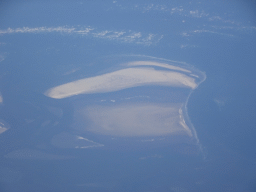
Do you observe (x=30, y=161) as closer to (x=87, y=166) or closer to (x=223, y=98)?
(x=87, y=166)

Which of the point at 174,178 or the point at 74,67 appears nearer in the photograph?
the point at 174,178

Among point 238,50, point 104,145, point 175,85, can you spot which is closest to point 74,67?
point 104,145

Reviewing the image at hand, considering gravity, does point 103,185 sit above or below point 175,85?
below
